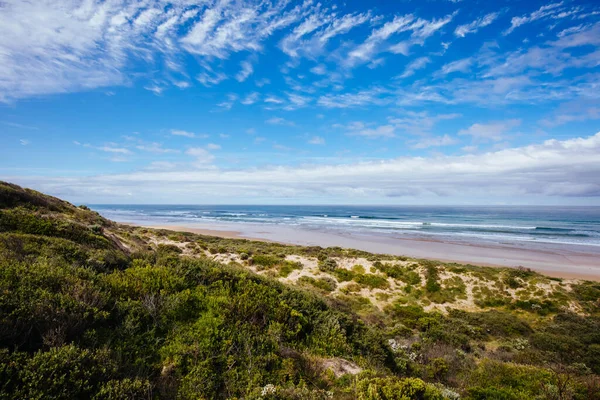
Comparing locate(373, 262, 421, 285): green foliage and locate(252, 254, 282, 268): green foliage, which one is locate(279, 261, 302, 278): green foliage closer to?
locate(252, 254, 282, 268): green foliage

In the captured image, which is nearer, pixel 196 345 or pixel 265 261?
pixel 196 345

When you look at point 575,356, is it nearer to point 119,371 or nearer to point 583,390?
point 583,390

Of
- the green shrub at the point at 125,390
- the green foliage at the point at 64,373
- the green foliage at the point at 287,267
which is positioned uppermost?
the green foliage at the point at 64,373

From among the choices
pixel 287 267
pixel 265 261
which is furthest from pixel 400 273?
pixel 265 261

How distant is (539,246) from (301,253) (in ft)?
123

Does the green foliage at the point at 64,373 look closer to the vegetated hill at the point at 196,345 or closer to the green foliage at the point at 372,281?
the vegetated hill at the point at 196,345

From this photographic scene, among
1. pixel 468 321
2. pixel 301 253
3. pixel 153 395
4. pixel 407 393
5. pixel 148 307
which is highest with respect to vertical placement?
pixel 148 307

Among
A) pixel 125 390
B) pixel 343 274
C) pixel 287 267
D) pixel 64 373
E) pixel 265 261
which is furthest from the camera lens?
pixel 265 261

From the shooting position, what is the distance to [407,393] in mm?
4371

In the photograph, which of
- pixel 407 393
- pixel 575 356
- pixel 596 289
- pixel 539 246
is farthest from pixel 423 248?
pixel 407 393

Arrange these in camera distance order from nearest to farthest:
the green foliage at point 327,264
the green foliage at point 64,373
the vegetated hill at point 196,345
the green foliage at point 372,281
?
the green foliage at point 64,373, the vegetated hill at point 196,345, the green foliage at point 372,281, the green foliage at point 327,264

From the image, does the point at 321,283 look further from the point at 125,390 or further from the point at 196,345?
the point at 125,390

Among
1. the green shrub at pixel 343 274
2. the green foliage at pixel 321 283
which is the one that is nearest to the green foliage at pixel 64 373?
the green foliage at pixel 321 283

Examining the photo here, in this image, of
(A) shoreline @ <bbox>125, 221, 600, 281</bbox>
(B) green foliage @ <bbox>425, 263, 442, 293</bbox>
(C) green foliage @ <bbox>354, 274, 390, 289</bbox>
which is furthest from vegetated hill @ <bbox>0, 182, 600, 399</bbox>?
(A) shoreline @ <bbox>125, 221, 600, 281</bbox>
